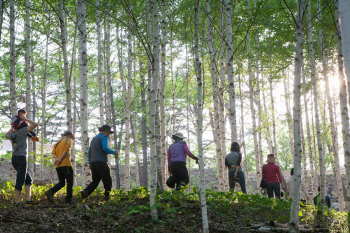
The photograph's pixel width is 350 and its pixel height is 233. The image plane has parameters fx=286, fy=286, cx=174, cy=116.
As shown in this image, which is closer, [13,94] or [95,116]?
[13,94]

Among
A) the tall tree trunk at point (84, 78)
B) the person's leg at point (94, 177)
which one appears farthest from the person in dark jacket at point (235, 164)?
the tall tree trunk at point (84, 78)

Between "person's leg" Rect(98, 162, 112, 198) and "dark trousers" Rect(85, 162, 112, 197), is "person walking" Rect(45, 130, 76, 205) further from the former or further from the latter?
"person's leg" Rect(98, 162, 112, 198)

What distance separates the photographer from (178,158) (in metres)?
6.48

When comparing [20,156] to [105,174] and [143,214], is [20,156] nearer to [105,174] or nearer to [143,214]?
[105,174]

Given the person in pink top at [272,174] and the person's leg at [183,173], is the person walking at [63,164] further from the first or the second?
the person in pink top at [272,174]

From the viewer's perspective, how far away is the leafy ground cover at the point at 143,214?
13.3 ft

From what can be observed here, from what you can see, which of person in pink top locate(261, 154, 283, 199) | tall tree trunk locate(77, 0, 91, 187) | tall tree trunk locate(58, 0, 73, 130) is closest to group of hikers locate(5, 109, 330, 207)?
tall tree trunk locate(58, 0, 73, 130)

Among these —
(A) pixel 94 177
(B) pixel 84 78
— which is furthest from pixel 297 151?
(B) pixel 84 78

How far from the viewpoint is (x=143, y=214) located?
4.52m

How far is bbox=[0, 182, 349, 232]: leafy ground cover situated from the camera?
4.05 metres

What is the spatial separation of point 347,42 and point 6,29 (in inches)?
516

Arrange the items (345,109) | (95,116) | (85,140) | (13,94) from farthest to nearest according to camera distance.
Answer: (95,116) < (13,94) < (85,140) < (345,109)

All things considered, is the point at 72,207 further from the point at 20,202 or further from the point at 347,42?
the point at 347,42

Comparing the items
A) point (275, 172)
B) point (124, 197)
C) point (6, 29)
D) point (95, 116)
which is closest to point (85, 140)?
point (124, 197)
